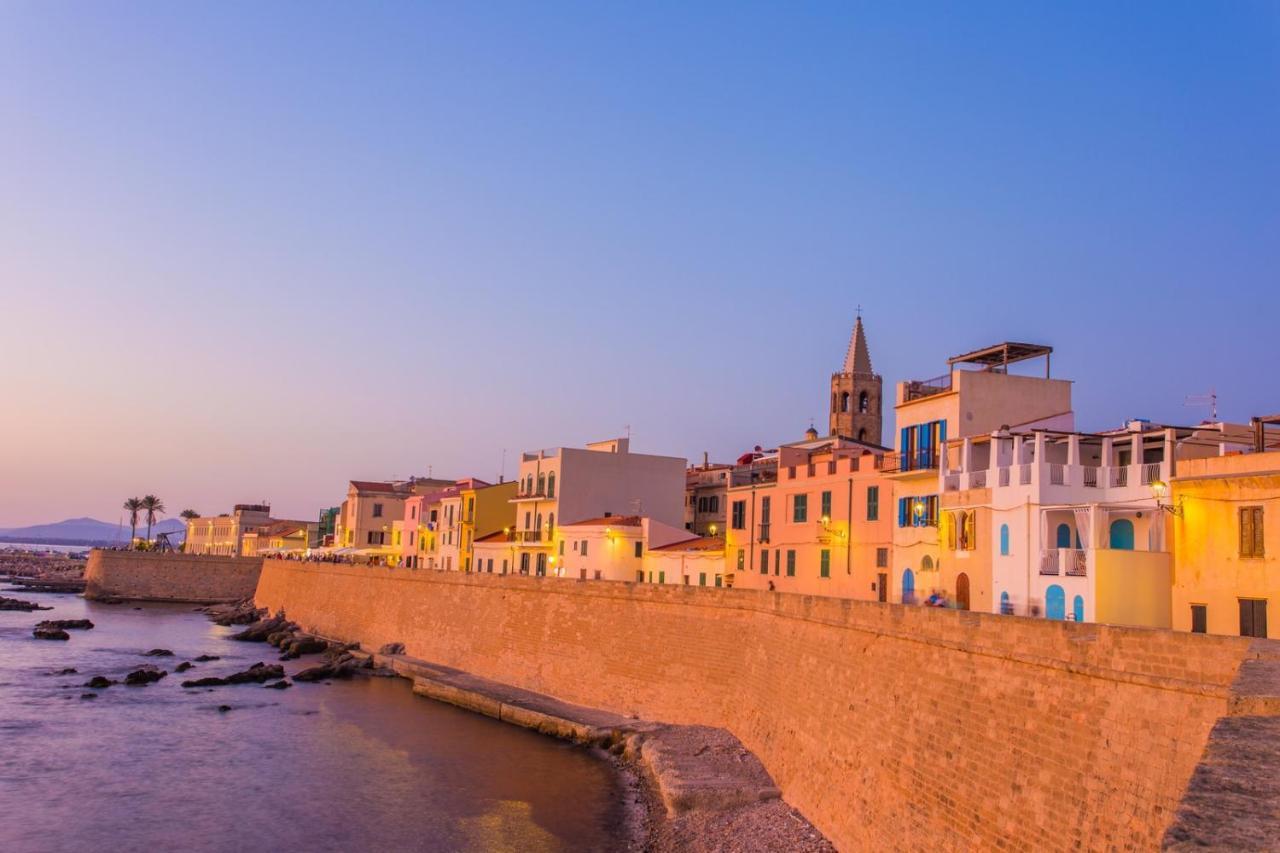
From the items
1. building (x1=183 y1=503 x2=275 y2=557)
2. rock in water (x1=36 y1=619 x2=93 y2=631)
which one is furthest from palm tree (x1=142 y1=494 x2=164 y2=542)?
rock in water (x1=36 y1=619 x2=93 y2=631)

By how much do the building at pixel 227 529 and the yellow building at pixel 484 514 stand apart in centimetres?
6890

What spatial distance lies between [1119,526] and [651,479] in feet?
117

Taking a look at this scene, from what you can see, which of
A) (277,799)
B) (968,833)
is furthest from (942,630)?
(277,799)

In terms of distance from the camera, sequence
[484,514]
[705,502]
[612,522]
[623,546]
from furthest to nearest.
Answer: [484,514]
[705,502]
[612,522]
[623,546]

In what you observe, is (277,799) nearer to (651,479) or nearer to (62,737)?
(62,737)

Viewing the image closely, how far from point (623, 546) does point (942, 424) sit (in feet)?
72.4

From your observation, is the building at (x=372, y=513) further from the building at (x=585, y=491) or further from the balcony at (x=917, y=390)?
the balcony at (x=917, y=390)

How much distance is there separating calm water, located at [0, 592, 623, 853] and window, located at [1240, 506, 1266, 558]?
14175 millimetres

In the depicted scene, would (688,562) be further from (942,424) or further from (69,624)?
(69,624)

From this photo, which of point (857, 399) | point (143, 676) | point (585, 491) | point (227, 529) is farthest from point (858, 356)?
point (227, 529)

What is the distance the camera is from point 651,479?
60.2 m

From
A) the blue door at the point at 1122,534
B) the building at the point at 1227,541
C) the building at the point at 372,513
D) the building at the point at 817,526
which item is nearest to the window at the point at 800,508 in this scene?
the building at the point at 817,526

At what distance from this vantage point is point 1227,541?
22.9 meters

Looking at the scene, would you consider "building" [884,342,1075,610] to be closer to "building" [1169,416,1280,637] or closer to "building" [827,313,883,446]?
"building" [1169,416,1280,637]
